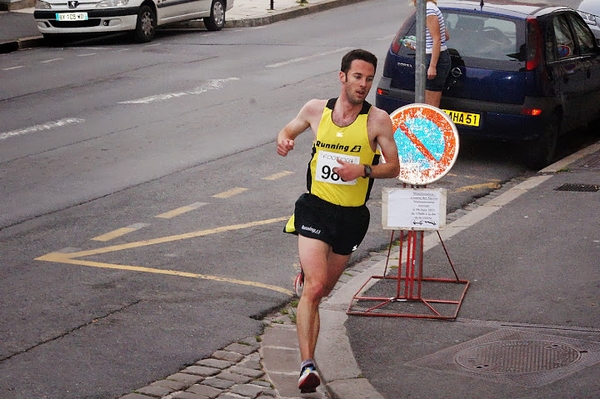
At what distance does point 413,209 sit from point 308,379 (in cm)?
186

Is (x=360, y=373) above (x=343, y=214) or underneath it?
underneath

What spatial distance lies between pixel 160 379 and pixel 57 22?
16.9m

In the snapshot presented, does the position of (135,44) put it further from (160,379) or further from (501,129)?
(160,379)

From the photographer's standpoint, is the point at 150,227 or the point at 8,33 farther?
the point at 8,33

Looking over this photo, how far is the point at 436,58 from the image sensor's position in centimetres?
1190

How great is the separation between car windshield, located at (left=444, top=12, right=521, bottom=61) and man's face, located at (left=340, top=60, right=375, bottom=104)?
5.91m

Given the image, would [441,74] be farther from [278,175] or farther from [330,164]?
[330,164]

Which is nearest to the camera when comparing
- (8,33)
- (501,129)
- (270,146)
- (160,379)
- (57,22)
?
(160,379)

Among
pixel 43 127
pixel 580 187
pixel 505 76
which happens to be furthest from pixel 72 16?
pixel 580 187

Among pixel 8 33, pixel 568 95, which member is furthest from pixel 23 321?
pixel 8 33

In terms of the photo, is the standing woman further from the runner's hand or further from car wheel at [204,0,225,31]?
car wheel at [204,0,225,31]

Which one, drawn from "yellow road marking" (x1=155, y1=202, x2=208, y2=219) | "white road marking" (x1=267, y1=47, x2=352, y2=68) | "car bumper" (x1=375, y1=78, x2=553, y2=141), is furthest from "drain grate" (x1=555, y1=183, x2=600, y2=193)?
"white road marking" (x1=267, y1=47, x2=352, y2=68)

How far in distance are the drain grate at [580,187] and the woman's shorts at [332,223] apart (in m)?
5.34

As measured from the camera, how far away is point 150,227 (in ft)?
32.1
